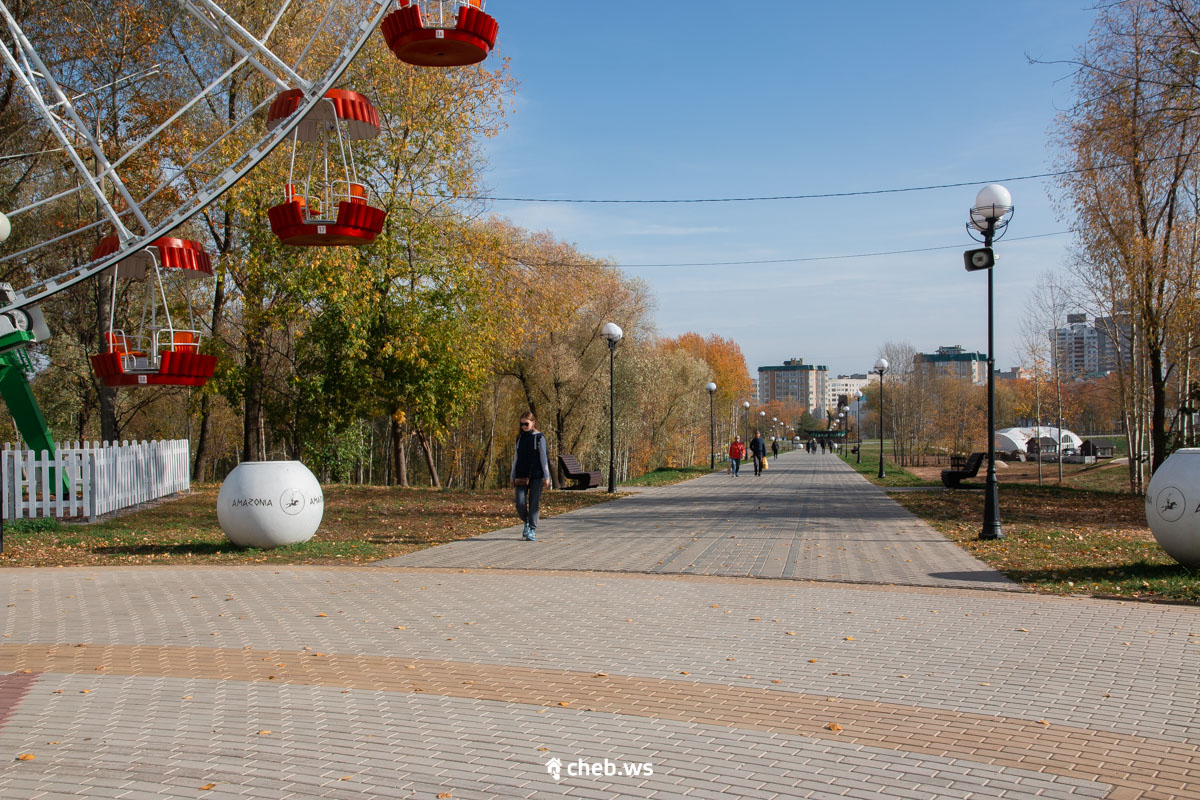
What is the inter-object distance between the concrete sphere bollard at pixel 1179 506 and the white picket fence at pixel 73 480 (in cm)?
1637

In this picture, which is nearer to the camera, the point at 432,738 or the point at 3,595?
the point at 432,738

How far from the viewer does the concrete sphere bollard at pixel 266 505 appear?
12.0 metres

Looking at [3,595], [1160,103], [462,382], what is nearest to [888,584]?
[3,595]

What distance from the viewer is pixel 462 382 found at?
84.7ft

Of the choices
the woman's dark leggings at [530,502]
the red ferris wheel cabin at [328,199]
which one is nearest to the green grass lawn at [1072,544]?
the woman's dark leggings at [530,502]

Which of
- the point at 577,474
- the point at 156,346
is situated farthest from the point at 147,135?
the point at 577,474

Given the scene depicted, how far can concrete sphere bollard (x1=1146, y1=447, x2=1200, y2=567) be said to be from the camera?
9.34 metres

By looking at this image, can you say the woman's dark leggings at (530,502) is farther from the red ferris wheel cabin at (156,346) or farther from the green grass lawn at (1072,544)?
the green grass lawn at (1072,544)

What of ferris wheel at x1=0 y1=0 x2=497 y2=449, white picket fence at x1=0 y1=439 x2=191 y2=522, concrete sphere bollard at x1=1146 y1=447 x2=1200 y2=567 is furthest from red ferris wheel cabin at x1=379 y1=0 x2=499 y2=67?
white picket fence at x1=0 y1=439 x2=191 y2=522

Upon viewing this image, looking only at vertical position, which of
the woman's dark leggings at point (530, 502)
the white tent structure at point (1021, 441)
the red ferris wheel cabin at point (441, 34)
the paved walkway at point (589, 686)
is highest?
the red ferris wheel cabin at point (441, 34)

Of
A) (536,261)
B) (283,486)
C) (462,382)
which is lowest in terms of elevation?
(283,486)

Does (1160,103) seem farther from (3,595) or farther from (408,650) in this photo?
(3,595)

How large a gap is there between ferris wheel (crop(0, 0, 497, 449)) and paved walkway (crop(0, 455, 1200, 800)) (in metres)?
5.38

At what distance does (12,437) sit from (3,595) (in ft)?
114
